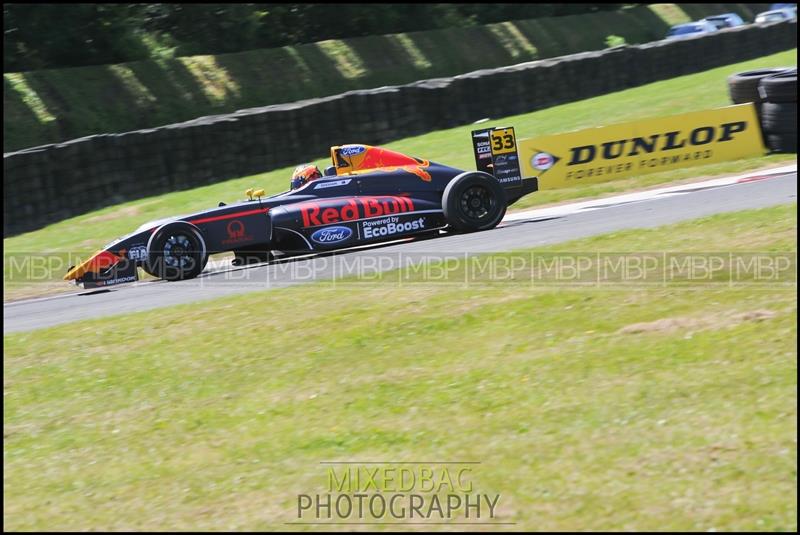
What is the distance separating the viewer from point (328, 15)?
39094mm

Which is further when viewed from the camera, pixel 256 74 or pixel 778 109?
pixel 256 74

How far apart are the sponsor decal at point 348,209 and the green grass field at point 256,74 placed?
15179 mm

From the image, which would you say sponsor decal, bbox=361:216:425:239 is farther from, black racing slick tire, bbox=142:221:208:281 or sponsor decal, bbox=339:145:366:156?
black racing slick tire, bbox=142:221:208:281

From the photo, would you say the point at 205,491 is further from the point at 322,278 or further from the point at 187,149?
the point at 187,149

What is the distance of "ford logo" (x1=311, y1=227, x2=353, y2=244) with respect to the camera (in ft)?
43.6

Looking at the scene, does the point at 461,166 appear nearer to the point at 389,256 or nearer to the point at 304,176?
the point at 304,176

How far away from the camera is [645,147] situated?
1872 cm

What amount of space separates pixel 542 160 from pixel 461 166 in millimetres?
2463

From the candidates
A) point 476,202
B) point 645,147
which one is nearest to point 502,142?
point 476,202

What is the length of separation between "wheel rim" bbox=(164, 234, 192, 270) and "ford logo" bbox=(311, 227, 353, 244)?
1597mm

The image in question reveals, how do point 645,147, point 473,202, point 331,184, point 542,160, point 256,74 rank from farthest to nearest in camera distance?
point 256,74 < point 645,147 < point 542,160 < point 473,202 < point 331,184

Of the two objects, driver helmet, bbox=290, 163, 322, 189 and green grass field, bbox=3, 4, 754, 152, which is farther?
green grass field, bbox=3, 4, 754, 152

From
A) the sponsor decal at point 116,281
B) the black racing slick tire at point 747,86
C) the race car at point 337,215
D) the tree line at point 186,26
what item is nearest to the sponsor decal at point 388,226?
the race car at point 337,215

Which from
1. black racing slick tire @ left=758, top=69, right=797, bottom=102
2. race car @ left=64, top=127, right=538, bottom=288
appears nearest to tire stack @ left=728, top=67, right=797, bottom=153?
black racing slick tire @ left=758, top=69, right=797, bottom=102
